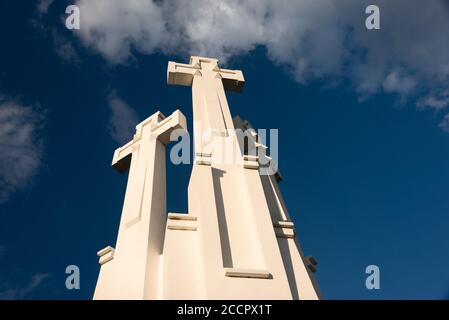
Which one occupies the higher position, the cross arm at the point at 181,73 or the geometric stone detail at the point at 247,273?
the cross arm at the point at 181,73

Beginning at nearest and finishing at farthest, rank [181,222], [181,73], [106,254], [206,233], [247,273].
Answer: [247,273]
[206,233]
[181,222]
[106,254]
[181,73]

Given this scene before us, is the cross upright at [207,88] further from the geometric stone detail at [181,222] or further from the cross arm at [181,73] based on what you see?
the geometric stone detail at [181,222]

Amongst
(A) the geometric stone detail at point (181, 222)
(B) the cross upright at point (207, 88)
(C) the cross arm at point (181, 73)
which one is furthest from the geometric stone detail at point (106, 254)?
(C) the cross arm at point (181, 73)

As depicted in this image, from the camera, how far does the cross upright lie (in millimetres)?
10453

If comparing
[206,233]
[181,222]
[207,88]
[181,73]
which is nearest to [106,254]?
[181,222]

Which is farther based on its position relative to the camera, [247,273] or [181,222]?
[181,222]

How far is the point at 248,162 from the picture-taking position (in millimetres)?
9328

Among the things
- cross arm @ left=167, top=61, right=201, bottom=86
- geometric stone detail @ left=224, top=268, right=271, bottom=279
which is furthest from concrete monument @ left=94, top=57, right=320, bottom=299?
cross arm @ left=167, top=61, right=201, bottom=86

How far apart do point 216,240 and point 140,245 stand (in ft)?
6.27

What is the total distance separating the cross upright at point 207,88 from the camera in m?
10.5

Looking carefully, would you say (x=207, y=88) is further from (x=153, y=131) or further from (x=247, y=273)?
(x=247, y=273)

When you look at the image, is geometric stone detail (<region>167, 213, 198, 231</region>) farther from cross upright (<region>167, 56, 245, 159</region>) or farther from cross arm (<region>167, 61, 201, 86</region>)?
cross arm (<region>167, 61, 201, 86</region>)

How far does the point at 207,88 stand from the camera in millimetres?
12375
